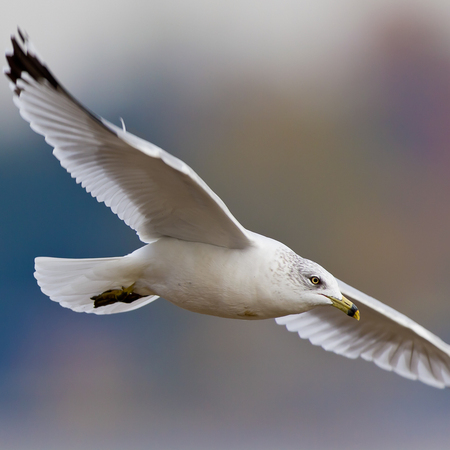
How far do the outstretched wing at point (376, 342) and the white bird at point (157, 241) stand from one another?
0.39 metres

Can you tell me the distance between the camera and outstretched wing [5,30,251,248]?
A: 1611 millimetres

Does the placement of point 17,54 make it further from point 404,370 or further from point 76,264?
point 404,370

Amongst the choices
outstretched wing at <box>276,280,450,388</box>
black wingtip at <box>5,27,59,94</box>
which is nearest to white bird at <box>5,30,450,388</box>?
black wingtip at <box>5,27,59,94</box>

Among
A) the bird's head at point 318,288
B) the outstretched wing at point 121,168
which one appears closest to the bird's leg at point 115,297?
the outstretched wing at point 121,168

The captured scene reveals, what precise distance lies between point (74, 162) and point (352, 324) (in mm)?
1189

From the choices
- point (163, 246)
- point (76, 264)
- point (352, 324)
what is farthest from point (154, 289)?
point (352, 324)

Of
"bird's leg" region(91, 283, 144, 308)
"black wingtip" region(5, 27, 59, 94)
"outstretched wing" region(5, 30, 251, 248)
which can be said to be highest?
"black wingtip" region(5, 27, 59, 94)

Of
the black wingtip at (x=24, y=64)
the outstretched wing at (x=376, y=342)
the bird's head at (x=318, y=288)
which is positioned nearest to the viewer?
the black wingtip at (x=24, y=64)

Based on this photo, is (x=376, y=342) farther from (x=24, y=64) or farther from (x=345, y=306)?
(x=24, y=64)

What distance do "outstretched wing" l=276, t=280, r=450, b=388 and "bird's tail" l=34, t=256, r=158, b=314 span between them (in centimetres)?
66

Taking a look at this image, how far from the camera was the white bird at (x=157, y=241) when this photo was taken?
64.7 inches

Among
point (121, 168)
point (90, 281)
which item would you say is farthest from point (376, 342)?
point (121, 168)

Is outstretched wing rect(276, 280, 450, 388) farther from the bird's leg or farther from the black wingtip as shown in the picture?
the black wingtip

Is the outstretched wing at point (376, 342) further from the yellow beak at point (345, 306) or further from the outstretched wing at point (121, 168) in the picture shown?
the outstretched wing at point (121, 168)
